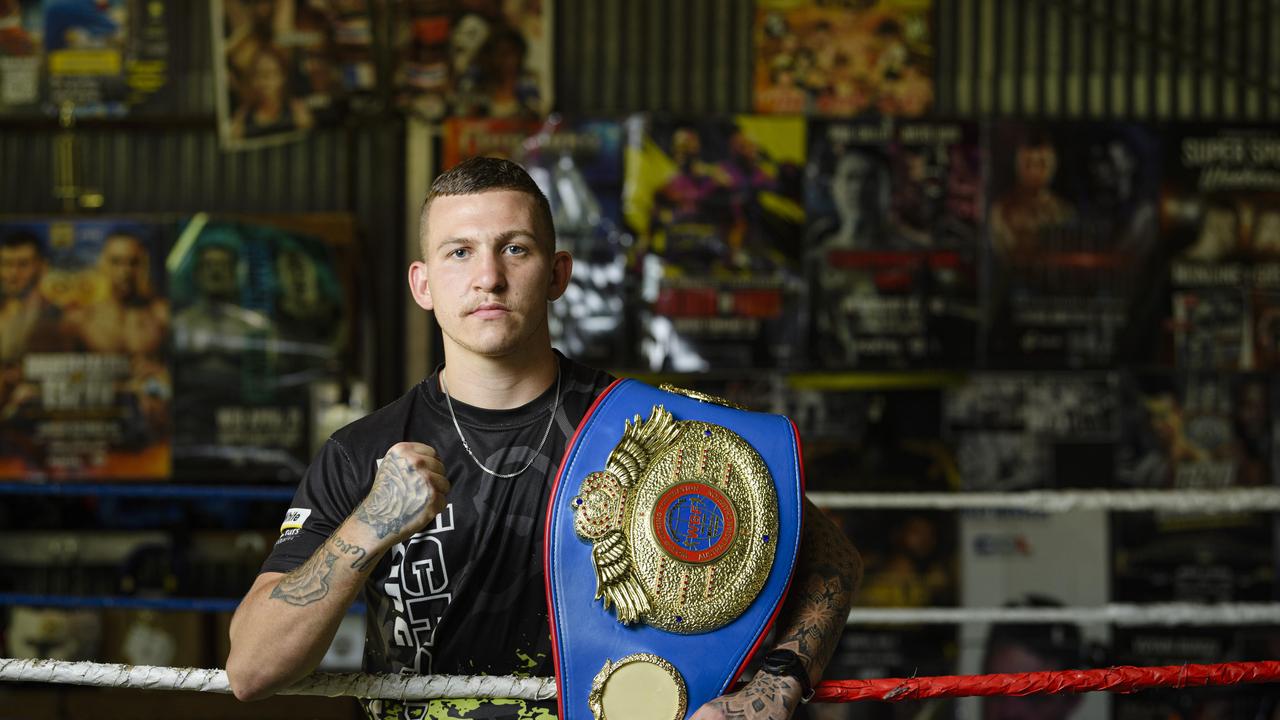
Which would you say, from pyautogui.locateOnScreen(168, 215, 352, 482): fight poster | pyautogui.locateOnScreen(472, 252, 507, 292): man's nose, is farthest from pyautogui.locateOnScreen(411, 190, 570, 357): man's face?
pyautogui.locateOnScreen(168, 215, 352, 482): fight poster

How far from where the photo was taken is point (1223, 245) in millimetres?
4512

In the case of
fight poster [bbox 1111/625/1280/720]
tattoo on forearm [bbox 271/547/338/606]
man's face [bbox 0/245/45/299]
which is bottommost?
fight poster [bbox 1111/625/1280/720]

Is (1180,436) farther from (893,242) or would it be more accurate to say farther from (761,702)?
(761,702)

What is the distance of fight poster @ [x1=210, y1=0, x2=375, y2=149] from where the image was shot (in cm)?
455

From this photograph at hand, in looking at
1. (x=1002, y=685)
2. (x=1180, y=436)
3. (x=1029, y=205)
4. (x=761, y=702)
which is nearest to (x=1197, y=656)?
(x=1180, y=436)

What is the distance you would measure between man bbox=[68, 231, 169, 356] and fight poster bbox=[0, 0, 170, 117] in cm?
73

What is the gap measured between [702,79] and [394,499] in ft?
11.9

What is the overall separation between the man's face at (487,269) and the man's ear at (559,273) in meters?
0.05

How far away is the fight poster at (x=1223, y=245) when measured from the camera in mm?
4484

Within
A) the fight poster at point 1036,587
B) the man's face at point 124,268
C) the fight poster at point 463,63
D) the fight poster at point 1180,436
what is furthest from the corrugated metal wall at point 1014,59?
the man's face at point 124,268

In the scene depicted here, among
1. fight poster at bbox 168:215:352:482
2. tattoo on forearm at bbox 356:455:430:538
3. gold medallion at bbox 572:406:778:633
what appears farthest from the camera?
fight poster at bbox 168:215:352:482

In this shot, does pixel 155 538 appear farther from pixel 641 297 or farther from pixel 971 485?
pixel 971 485

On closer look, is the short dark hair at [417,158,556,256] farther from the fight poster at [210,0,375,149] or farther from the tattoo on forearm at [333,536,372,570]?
the fight poster at [210,0,375,149]

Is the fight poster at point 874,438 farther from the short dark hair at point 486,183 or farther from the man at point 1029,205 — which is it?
the short dark hair at point 486,183
